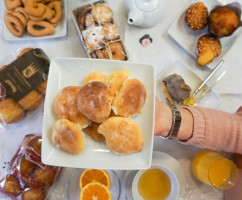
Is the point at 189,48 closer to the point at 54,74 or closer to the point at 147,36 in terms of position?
the point at 147,36

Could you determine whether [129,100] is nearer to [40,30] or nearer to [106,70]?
[106,70]

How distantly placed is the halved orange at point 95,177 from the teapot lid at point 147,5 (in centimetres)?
51

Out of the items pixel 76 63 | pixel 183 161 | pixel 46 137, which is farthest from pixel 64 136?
pixel 183 161

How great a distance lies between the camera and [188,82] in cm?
92

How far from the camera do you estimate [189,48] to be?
36.6 inches

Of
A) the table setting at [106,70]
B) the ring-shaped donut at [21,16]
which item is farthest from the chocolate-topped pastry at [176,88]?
the ring-shaped donut at [21,16]

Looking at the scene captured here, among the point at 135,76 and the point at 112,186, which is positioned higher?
the point at 135,76

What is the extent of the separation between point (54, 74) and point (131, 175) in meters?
0.41

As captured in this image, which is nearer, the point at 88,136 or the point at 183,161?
the point at 88,136

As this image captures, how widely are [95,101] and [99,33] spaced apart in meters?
0.36

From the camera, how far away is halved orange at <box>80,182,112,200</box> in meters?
0.78

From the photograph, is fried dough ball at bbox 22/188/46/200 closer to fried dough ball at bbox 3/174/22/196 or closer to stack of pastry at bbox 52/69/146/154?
fried dough ball at bbox 3/174/22/196

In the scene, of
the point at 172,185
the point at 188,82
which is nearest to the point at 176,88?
the point at 188,82

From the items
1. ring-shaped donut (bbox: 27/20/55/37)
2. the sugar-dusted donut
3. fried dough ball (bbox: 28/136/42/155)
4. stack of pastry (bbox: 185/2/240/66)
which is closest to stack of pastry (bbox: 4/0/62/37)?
ring-shaped donut (bbox: 27/20/55/37)
